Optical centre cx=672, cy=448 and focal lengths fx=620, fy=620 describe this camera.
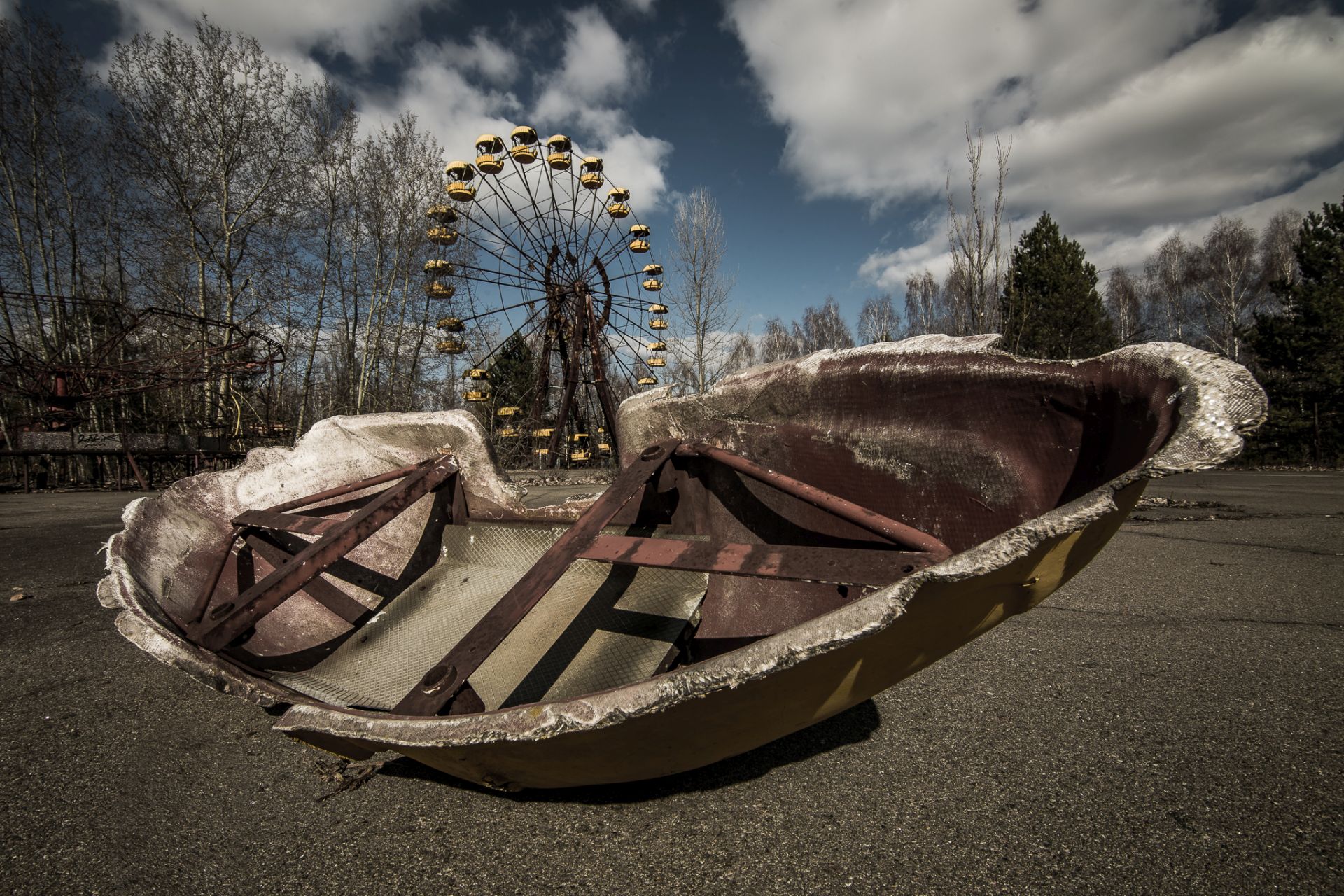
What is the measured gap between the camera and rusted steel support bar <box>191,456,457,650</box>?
185cm

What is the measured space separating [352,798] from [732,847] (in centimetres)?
98

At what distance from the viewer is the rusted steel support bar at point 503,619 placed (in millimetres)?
1413

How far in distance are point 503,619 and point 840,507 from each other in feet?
3.20

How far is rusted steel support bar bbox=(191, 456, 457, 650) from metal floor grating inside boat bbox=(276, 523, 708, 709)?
0.90 feet

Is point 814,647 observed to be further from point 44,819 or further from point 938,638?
point 44,819

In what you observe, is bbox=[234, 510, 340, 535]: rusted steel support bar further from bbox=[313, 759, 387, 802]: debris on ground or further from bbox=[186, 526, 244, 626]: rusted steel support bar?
bbox=[313, 759, 387, 802]: debris on ground

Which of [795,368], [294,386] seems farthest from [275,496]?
[294,386]

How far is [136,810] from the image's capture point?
1559 millimetres

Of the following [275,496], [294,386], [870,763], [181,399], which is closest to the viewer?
[870,763]

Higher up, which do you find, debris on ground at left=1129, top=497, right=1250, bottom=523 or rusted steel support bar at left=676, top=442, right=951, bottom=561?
rusted steel support bar at left=676, top=442, right=951, bottom=561

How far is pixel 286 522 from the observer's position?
2.24m

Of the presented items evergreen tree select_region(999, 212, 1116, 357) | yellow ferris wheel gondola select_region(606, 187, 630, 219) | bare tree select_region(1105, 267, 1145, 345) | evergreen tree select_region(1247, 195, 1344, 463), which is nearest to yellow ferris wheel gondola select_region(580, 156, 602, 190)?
yellow ferris wheel gondola select_region(606, 187, 630, 219)

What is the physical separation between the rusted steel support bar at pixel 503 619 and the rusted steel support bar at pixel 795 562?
0.21m

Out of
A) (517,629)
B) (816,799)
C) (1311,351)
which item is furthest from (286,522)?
(1311,351)
